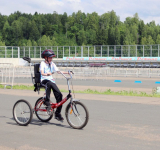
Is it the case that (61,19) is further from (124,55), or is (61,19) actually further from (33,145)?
(33,145)

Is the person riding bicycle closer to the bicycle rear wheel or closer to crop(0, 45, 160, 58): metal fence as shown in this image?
the bicycle rear wheel

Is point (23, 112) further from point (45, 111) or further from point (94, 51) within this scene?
point (94, 51)

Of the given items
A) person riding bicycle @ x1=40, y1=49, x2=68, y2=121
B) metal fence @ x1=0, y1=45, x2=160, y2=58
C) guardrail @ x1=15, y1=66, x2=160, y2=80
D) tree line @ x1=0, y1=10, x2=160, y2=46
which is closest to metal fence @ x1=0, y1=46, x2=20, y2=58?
metal fence @ x1=0, y1=45, x2=160, y2=58

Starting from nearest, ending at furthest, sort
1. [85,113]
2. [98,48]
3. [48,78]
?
[85,113] < [48,78] < [98,48]

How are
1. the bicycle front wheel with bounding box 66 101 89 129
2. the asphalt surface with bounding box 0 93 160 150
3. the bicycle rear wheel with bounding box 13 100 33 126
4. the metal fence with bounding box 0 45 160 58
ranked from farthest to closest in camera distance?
the metal fence with bounding box 0 45 160 58 → the bicycle rear wheel with bounding box 13 100 33 126 → the bicycle front wheel with bounding box 66 101 89 129 → the asphalt surface with bounding box 0 93 160 150

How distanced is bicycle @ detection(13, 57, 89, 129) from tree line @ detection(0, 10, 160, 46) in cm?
11587

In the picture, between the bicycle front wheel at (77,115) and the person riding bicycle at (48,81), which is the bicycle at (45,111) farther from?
the person riding bicycle at (48,81)

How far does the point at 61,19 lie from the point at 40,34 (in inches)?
1057

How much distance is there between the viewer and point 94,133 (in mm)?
7629

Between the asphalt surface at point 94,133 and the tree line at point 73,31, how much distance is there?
379 feet

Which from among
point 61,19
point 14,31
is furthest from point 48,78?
point 61,19

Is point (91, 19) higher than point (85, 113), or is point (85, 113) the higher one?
point (91, 19)

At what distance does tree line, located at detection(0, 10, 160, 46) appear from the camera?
13488 centimetres

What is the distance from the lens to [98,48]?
77438 millimetres
